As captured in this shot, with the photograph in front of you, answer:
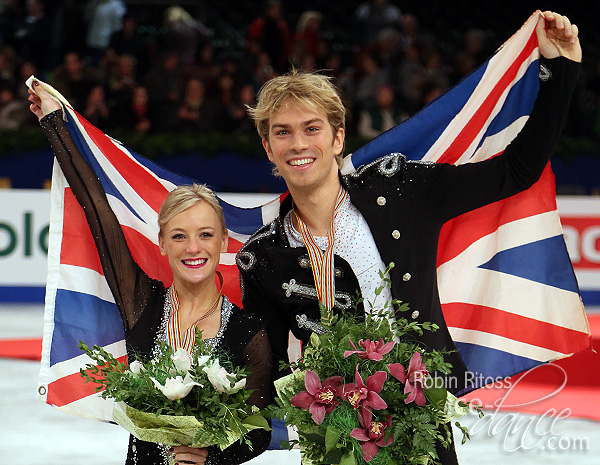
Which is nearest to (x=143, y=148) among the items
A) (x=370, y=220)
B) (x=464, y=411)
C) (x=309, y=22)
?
(x=309, y=22)

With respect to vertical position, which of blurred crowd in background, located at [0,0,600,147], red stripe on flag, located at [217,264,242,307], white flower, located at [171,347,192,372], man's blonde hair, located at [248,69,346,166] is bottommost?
white flower, located at [171,347,192,372]

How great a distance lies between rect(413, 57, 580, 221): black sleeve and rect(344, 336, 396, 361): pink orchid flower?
795mm

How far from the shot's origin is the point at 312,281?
116 inches

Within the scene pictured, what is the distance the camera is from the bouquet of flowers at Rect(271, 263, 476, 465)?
7.60 feet

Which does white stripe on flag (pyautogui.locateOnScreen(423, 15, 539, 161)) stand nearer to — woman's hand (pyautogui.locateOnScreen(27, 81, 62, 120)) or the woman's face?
the woman's face

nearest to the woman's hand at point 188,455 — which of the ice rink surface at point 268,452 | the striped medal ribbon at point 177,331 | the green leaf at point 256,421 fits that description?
the green leaf at point 256,421

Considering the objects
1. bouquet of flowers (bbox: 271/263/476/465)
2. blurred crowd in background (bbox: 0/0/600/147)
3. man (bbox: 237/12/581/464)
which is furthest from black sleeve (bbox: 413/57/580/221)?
blurred crowd in background (bbox: 0/0/600/147)

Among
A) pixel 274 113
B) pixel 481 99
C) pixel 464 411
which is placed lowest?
pixel 464 411

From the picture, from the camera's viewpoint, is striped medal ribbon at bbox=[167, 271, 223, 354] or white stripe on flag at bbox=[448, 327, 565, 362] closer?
striped medal ribbon at bbox=[167, 271, 223, 354]

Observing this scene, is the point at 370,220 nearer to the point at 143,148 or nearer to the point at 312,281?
the point at 312,281

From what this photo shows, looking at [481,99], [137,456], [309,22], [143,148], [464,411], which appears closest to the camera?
[464,411]

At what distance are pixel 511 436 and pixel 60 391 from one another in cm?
287

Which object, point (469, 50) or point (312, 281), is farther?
point (469, 50)

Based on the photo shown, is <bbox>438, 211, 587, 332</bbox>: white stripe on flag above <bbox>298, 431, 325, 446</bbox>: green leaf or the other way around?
above
